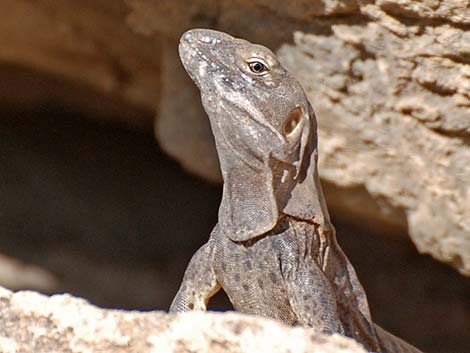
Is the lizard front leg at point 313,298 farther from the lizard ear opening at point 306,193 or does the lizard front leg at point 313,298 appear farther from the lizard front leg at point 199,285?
the lizard front leg at point 199,285

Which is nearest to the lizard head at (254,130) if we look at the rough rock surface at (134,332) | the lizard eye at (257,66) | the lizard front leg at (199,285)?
the lizard eye at (257,66)

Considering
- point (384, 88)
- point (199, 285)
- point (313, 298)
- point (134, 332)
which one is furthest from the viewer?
point (384, 88)

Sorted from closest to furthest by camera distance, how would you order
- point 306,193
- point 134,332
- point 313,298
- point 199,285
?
1. point 134,332
2. point 313,298
3. point 306,193
4. point 199,285

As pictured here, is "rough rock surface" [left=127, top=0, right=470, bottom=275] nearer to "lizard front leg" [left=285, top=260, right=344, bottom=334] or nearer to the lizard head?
the lizard head

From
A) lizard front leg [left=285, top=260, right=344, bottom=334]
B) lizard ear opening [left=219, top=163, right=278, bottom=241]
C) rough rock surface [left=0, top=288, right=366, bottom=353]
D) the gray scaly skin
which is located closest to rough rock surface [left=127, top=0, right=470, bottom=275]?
the gray scaly skin

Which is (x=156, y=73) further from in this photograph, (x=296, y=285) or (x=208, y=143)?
(x=296, y=285)

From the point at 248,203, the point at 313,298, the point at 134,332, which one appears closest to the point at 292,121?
the point at 248,203

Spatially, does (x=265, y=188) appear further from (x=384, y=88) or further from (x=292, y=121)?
(x=384, y=88)
